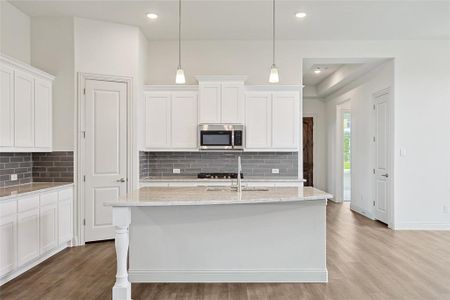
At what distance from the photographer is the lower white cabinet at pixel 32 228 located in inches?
135

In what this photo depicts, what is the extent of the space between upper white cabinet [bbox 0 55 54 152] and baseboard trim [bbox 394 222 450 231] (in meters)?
5.64

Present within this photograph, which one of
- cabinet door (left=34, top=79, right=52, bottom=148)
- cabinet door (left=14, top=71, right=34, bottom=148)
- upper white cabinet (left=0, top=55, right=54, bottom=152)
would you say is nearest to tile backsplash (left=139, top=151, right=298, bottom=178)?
cabinet door (left=34, top=79, right=52, bottom=148)

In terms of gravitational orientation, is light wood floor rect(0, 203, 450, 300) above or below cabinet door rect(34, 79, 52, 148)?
below

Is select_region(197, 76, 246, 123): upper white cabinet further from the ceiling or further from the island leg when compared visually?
the island leg

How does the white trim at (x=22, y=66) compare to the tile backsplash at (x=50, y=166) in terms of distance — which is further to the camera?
the tile backsplash at (x=50, y=166)

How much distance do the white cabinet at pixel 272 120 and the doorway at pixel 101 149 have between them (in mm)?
1971

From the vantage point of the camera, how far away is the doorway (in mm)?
4965

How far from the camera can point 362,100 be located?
7.31 metres

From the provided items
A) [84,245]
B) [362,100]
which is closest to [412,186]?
[362,100]

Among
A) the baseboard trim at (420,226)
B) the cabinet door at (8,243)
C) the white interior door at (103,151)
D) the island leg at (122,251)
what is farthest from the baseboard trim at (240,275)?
the baseboard trim at (420,226)

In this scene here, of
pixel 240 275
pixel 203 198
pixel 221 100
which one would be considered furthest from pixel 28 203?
pixel 221 100

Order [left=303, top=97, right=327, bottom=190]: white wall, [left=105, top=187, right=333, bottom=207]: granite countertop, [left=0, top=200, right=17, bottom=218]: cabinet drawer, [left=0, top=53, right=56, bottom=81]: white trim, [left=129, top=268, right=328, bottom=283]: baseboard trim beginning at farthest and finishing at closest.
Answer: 1. [left=303, top=97, right=327, bottom=190]: white wall
2. [left=0, top=53, right=56, bottom=81]: white trim
3. [left=129, top=268, right=328, bottom=283]: baseboard trim
4. [left=0, top=200, right=17, bottom=218]: cabinet drawer
5. [left=105, top=187, right=333, bottom=207]: granite countertop

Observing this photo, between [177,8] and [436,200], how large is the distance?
17.0 ft

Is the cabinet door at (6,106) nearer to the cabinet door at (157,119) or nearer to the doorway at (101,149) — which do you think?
the doorway at (101,149)
